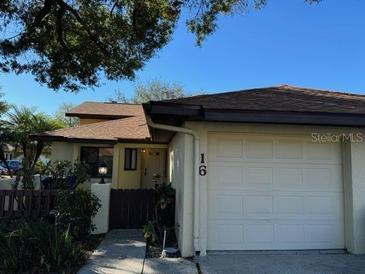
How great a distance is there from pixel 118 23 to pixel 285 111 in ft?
24.4

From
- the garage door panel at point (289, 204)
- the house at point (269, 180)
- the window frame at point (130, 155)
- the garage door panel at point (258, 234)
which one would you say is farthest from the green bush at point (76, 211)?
the window frame at point (130, 155)

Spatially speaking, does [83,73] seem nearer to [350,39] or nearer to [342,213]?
[342,213]

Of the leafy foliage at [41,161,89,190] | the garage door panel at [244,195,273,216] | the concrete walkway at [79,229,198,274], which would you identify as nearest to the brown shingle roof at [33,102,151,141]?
the leafy foliage at [41,161,89,190]

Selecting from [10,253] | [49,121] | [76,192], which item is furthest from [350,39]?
[49,121]

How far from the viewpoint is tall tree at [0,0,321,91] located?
10.8m

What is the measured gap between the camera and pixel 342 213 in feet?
23.3

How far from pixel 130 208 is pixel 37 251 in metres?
3.58

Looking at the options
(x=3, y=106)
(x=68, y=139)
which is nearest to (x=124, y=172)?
(x=68, y=139)

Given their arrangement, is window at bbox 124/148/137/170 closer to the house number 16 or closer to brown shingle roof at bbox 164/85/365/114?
brown shingle roof at bbox 164/85/365/114

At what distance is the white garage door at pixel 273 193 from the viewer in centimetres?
689

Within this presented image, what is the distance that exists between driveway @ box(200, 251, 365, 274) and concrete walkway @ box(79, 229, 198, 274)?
0.47 m

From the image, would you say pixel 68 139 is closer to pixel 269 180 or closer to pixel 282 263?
pixel 269 180

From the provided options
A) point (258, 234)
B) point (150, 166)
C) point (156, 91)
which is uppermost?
point (156, 91)

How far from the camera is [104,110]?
68.5 feet
